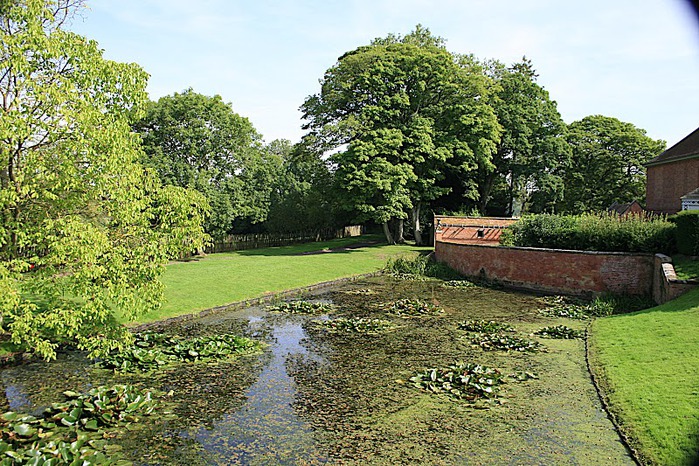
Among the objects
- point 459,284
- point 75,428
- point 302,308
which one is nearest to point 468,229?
point 459,284

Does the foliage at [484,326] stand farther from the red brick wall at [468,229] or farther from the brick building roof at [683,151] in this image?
the brick building roof at [683,151]

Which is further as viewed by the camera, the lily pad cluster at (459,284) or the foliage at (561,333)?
the lily pad cluster at (459,284)

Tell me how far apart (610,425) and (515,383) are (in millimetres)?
2056

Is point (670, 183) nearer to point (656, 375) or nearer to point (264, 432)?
point (656, 375)

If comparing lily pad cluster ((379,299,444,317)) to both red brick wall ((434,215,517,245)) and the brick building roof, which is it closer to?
red brick wall ((434,215,517,245))

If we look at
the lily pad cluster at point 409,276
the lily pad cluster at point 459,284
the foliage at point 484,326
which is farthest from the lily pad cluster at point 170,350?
the lily pad cluster at point 409,276

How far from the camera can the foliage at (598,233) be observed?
703 inches

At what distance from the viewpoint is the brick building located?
33344 mm

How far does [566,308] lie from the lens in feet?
53.5

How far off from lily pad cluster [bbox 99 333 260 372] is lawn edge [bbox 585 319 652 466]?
7116 mm

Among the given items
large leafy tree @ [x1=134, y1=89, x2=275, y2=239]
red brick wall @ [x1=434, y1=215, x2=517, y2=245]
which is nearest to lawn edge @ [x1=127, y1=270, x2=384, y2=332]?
red brick wall @ [x1=434, y1=215, x2=517, y2=245]

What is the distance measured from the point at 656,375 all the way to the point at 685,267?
797 centimetres

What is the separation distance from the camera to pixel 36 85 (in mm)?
8305

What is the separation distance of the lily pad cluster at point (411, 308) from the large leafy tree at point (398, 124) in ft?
49.1
